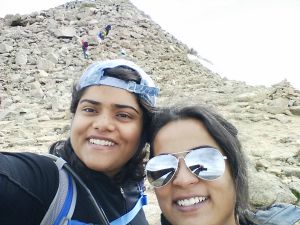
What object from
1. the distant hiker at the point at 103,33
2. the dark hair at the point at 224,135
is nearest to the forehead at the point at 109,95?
the dark hair at the point at 224,135

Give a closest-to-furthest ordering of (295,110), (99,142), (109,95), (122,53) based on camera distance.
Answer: (99,142), (109,95), (295,110), (122,53)

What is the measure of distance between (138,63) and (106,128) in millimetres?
17909

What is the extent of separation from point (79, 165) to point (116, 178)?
0.33m

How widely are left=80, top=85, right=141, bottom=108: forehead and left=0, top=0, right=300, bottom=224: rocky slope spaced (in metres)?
0.36

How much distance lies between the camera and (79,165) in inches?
103

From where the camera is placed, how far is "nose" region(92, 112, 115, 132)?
263 cm

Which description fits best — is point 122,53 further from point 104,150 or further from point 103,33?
point 104,150

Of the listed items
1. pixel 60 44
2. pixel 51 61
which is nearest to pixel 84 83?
pixel 51 61

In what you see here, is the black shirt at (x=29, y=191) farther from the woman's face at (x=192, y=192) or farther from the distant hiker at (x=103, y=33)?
the distant hiker at (x=103, y=33)

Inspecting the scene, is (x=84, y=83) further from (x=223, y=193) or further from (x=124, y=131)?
(x=223, y=193)

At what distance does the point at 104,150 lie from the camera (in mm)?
2645

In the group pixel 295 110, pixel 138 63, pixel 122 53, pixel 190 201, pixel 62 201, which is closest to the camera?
pixel 62 201

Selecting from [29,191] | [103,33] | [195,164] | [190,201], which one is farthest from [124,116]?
[103,33]

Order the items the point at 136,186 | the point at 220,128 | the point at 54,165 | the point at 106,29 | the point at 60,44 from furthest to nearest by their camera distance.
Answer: the point at 106,29
the point at 60,44
the point at 136,186
the point at 220,128
the point at 54,165
